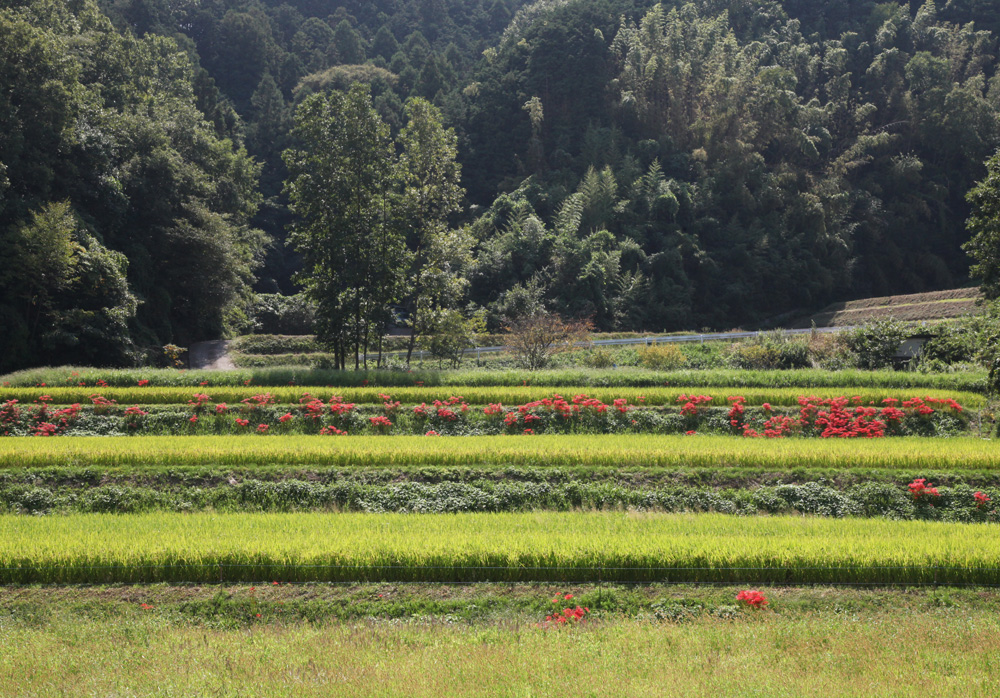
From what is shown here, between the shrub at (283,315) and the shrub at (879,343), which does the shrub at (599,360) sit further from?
the shrub at (283,315)

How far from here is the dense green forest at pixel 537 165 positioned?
27.9 metres

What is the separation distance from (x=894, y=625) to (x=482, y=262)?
4016 centimetres

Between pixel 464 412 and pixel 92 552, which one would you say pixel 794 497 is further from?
pixel 92 552

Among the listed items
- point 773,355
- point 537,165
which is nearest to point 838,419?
point 773,355

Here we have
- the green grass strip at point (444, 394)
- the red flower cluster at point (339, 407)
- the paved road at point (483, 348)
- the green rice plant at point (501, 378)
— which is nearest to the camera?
the red flower cluster at point (339, 407)

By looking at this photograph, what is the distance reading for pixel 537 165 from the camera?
2441 inches

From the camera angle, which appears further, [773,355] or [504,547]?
[773,355]

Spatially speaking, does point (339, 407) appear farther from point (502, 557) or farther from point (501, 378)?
point (502, 557)

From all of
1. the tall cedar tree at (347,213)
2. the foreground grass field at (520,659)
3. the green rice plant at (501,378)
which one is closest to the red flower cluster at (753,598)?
the foreground grass field at (520,659)

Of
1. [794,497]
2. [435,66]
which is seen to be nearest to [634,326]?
[794,497]

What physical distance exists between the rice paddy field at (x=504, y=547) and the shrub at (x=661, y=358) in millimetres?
8663

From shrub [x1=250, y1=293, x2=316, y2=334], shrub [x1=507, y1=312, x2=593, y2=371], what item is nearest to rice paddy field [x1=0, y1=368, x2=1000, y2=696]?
shrub [x1=507, y1=312, x2=593, y2=371]

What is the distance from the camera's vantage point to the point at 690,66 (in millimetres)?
58250

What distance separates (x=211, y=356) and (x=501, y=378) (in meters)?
21.2
